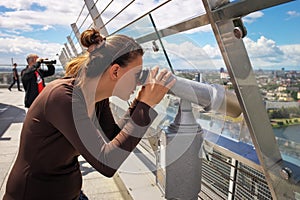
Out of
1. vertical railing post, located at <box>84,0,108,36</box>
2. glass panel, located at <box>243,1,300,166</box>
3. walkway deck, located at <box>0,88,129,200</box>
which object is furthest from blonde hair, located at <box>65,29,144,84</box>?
vertical railing post, located at <box>84,0,108,36</box>

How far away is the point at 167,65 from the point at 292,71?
0.54m

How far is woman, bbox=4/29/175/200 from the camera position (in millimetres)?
850

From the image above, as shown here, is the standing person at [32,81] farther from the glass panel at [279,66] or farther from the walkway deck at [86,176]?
the glass panel at [279,66]

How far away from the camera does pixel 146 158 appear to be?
2.09 meters

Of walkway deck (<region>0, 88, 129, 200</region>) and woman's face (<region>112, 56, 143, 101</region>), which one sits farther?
walkway deck (<region>0, 88, 129, 200</region>)

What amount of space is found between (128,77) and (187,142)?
0.30 meters

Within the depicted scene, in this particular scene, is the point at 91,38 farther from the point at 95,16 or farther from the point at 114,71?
the point at 95,16

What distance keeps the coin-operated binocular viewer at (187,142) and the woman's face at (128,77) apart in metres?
0.15

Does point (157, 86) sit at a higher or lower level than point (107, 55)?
lower

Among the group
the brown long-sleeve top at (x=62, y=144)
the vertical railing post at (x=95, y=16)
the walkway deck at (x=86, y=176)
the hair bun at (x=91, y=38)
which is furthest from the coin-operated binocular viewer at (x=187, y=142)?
the vertical railing post at (x=95, y=16)

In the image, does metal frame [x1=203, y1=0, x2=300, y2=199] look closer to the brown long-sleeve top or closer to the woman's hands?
the woman's hands

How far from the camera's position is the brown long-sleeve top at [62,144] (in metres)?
0.84

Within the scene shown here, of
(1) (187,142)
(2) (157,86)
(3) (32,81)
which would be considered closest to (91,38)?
(2) (157,86)

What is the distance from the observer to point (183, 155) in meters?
0.98
